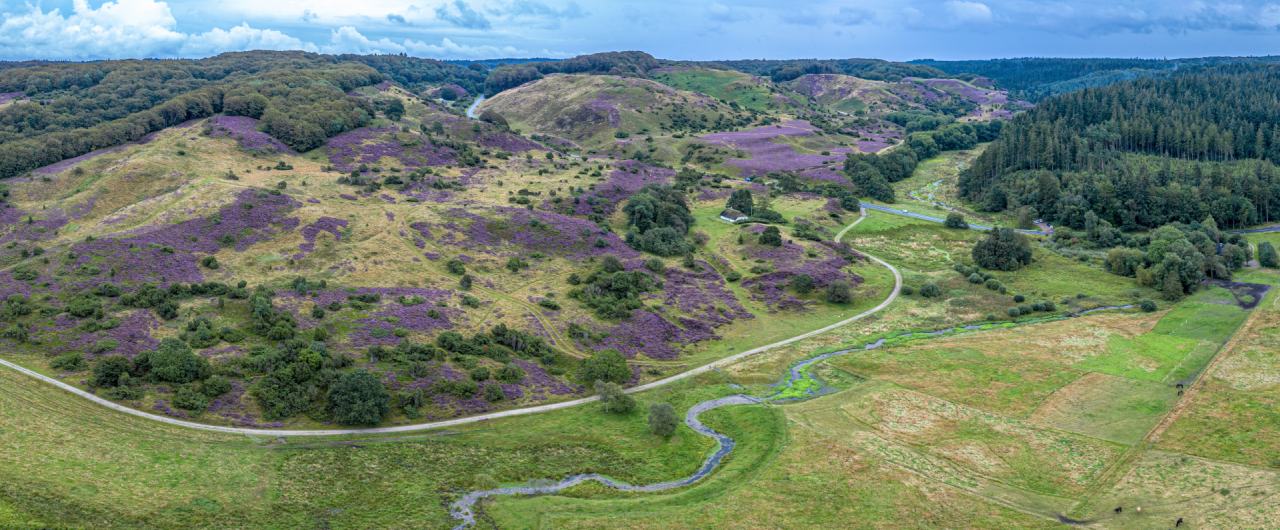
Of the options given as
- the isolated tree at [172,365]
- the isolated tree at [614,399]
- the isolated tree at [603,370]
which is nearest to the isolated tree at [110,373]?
the isolated tree at [172,365]

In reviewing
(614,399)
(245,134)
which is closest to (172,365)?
(614,399)

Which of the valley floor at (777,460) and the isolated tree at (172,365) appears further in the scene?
the isolated tree at (172,365)

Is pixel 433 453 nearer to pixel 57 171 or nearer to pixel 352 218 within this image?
pixel 352 218

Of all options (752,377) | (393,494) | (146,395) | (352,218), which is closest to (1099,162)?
(752,377)

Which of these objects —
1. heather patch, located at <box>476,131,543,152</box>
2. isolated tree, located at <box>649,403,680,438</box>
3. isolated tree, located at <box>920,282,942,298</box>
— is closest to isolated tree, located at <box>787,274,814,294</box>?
isolated tree, located at <box>920,282,942,298</box>

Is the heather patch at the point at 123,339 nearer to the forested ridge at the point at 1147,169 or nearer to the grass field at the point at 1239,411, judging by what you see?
the grass field at the point at 1239,411

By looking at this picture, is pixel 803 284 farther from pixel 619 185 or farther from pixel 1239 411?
pixel 619 185
